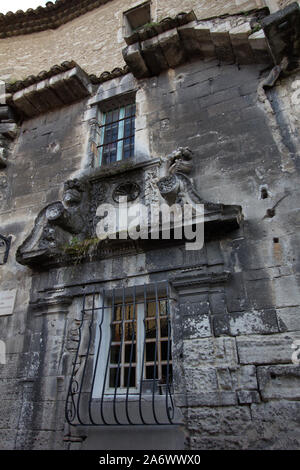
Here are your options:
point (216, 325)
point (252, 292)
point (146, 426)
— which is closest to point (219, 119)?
point (252, 292)

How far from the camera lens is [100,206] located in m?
4.67

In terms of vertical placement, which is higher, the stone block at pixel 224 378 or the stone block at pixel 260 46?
the stone block at pixel 260 46

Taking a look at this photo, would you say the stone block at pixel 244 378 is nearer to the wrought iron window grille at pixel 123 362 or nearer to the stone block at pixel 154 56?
the wrought iron window grille at pixel 123 362

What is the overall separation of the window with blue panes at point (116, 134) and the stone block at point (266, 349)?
318 centimetres

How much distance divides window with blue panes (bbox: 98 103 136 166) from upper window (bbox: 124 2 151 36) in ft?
8.31

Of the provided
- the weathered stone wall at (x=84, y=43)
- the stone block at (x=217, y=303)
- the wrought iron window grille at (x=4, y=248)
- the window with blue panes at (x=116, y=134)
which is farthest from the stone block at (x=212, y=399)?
the weathered stone wall at (x=84, y=43)

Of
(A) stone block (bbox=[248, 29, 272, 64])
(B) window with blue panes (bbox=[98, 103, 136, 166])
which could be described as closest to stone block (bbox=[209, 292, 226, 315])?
(B) window with blue panes (bbox=[98, 103, 136, 166])

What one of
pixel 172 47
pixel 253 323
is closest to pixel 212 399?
pixel 253 323

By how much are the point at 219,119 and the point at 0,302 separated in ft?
12.6

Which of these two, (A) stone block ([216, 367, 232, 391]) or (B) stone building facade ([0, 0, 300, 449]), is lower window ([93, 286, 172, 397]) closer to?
(B) stone building facade ([0, 0, 300, 449])

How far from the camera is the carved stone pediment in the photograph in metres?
4.03

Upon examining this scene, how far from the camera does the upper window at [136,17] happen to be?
7.11 meters

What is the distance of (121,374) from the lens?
367 cm

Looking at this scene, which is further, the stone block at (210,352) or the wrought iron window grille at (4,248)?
the wrought iron window grille at (4,248)
